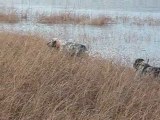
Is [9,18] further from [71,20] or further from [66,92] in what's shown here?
[66,92]

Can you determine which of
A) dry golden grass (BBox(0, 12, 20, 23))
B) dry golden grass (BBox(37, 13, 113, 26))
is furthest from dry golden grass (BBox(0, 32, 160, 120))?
dry golden grass (BBox(37, 13, 113, 26))

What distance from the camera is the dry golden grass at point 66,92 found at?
425 cm

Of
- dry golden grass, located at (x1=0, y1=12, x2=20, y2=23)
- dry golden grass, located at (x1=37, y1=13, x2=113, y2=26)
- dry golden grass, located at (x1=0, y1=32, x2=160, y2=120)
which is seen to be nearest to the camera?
dry golden grass, located at (x1=0, y1=32, x2=160, y2=120)

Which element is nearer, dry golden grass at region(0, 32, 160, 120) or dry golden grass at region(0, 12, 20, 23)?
dry golden grass at region(0, 32, 160, 120)

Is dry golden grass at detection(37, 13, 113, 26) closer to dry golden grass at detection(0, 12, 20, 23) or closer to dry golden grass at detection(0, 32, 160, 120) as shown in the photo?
dry golden grass at detection(0, 12, 20, 23)

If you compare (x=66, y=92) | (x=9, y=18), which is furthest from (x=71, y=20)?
(x=66, y=92)

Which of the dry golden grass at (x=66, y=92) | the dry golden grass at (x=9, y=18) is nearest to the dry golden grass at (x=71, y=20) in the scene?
the dry golden grass at (x=9, y=18)

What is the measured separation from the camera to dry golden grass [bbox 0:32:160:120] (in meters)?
4.25

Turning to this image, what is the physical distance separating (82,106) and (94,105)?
192 millimetres

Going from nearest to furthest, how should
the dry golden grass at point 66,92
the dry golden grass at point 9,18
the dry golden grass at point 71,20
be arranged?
1. the dry golden grass at point 66,92
2. the dry golden grass at point 9,18
3. the dry golden grass at point 71,20

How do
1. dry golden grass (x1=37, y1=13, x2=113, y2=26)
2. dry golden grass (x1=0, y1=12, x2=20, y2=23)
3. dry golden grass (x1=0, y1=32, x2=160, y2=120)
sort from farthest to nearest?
1. dry golden grass (x1=37, y1=13, x2=113, y2=26)
2. dry golden grass (x1=0, y1=12, x2=20, y2=23)
3. dry golden grass (x1=0, y1=32, x2=160, y2=120)

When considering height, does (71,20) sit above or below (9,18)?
below

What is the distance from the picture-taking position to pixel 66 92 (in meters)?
5.00

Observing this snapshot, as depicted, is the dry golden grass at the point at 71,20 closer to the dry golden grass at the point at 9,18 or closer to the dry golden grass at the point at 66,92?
the dry golden grass at the point at 9,18
